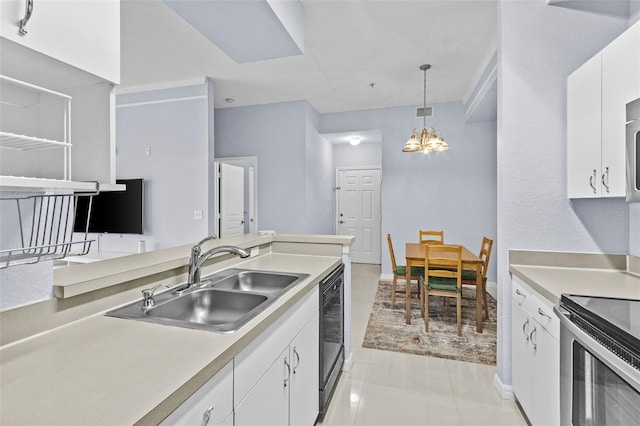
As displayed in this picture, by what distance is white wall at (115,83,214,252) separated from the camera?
13.2ft

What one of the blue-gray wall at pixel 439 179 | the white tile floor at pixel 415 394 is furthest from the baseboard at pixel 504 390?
the blue-gray wall at pixel 439 179

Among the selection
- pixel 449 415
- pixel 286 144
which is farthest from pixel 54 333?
pixel 286 144

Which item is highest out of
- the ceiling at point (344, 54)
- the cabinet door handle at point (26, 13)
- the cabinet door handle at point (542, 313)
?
the ceiling at point (344, 54)

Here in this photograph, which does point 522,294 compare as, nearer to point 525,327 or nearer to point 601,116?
point 525,327

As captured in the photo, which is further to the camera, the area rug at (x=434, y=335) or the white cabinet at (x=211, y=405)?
the area rug at (x=434, y=335)

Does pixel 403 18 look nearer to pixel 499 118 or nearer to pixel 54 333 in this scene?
pixel 499 118

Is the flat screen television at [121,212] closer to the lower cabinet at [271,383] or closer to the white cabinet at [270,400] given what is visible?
the lower cabinet at [271,383]

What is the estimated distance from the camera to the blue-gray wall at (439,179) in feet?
16.6

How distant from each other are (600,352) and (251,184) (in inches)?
184

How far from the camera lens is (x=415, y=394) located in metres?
2.23

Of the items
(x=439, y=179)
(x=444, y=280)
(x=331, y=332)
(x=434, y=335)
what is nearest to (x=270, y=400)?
(x=331, y=332)

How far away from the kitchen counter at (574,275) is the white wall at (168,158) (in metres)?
3.37

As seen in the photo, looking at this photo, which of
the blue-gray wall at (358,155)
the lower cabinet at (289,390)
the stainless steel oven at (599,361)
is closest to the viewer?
the stainless steel oven at (599,361)

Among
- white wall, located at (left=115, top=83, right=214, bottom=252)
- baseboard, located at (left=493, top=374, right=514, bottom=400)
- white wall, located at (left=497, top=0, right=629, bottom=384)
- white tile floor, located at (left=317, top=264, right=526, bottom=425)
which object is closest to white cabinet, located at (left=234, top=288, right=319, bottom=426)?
white tile floor, located at (left=317, top=264, right=526, bottom=425)
